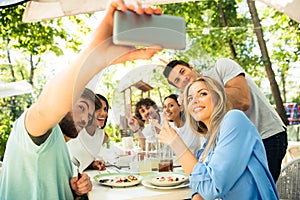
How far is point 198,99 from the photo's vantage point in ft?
2.78

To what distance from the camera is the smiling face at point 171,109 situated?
0.76 meters

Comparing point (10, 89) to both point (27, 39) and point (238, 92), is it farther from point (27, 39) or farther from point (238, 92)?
point (238, 92)

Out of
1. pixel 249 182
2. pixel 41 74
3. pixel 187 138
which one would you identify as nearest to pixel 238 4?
pixel 41 74

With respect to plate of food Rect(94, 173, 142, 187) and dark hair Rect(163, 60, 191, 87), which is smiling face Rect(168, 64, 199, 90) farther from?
plate of food Rect(94, 173, 142, 187)

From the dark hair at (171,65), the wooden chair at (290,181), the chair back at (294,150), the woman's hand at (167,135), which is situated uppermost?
the dark hair at (171,65)

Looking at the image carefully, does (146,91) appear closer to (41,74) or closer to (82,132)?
(82,132)

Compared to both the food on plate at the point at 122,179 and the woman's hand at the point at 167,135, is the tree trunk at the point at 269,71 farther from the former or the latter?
the woman's hand at the point at 167,135

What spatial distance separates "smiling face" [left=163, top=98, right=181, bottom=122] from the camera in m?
0.76

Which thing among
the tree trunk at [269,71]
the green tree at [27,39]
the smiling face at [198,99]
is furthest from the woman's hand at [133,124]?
the tree trunk at [269,71]

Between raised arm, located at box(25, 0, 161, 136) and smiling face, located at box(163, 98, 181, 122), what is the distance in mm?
137

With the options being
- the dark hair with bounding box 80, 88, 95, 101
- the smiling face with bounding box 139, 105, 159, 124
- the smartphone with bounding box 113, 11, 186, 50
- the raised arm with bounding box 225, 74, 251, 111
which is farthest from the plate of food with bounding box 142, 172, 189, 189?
the smartphone with bounding box 113, 11, 186, 50

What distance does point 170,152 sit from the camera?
86 centimetres

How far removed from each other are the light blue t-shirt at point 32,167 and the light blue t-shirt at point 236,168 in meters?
0.47

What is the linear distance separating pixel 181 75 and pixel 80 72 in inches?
7.2
